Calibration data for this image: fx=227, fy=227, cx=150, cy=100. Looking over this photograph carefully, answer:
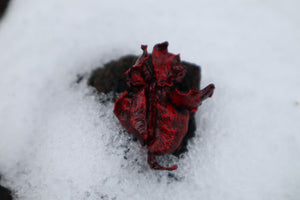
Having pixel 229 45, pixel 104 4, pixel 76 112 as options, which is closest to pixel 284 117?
pixel 229 45

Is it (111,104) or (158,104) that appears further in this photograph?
(111,104)

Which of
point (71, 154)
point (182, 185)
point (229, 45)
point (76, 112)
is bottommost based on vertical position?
point (182, 185)

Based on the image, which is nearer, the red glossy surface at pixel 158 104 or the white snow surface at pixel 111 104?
the red glossy surface at pixel 158 104

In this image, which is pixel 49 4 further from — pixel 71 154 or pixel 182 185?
pixel 182 185

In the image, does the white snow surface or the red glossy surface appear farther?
the white snow surface
